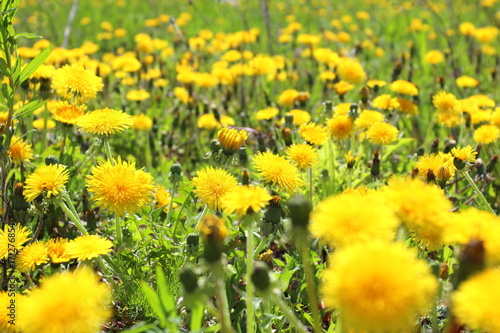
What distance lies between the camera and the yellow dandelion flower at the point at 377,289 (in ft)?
2.74

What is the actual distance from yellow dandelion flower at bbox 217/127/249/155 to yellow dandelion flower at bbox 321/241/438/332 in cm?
96

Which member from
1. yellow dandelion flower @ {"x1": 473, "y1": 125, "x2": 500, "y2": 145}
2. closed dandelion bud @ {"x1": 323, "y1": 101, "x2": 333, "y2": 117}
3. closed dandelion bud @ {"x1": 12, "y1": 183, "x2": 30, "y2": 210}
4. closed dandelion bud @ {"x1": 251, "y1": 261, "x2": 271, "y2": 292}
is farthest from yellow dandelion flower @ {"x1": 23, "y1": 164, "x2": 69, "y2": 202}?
yellow dandelion flower @ {"x1": 473, "y1": 125, "x2": 500, "y2": 145}

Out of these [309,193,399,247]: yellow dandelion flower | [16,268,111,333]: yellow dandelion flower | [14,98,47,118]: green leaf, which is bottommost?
[16,268,111,333]: yellow dandelion flower

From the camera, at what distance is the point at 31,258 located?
1.49 m

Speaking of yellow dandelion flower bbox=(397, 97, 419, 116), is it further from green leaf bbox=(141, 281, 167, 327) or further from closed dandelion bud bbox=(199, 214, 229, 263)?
green leaf bbox=(141, 281, 167, 327)

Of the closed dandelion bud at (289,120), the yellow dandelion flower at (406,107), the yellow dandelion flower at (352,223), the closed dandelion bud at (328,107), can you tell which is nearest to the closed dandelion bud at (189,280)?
the yellow dandelion flower at (352,223)

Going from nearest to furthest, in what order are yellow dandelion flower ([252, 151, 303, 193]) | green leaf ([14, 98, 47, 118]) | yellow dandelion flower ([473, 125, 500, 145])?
yellow dandelion flower ([252, 151, 303, 193]) → green leaf ([14, 98, 47, 118]) → yellow dandelion flower ([473, 125, 500, 145])

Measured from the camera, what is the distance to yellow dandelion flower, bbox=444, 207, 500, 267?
103 cm

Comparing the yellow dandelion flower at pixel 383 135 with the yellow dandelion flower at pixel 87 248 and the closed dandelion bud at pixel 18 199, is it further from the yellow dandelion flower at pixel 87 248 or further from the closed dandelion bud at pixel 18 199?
the closed dandelion bud at pixel 18 199

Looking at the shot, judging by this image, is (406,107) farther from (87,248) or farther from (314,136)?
(87,248)

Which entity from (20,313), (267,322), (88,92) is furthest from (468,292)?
(88,92)

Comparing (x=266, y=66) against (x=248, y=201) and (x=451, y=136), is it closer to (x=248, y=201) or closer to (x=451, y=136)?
(x=451, y=136)

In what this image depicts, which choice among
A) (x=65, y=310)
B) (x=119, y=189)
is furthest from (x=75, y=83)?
(x=65, y=310)

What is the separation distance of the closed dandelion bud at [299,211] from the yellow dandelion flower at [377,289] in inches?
12.4
